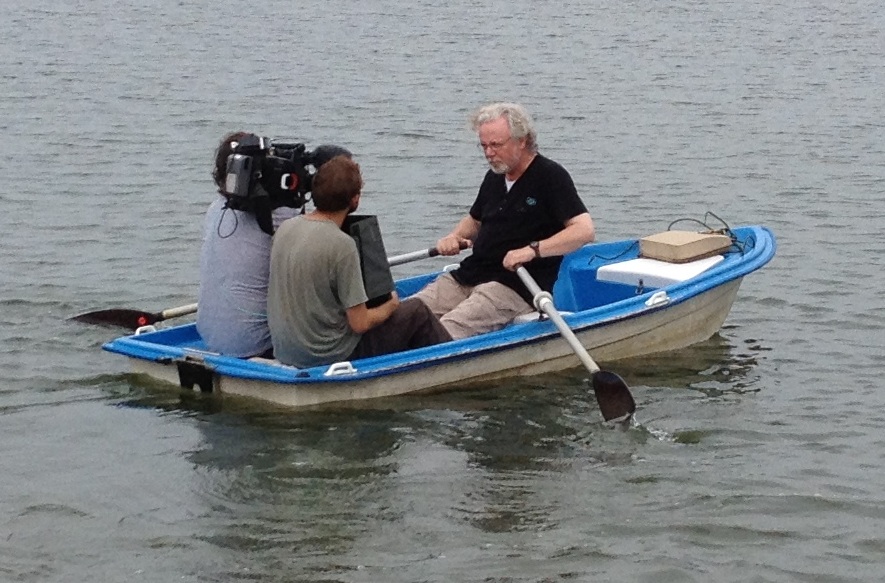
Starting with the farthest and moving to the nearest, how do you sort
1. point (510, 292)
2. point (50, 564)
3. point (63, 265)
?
point (63, 265) → point (510, 292) → point (50, 564)

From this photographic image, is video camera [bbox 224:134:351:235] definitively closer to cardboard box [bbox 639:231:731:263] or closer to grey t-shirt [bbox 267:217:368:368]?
grey t-shirt [bbox 267:217:368:368]

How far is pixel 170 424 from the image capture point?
8.54m

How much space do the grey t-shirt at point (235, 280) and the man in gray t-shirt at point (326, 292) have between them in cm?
19

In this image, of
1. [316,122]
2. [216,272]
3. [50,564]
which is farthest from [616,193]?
[50,564]

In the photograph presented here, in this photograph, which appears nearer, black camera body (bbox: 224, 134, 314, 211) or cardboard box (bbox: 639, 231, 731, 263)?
black camera body (bbox: 224, 134, 314, 211)

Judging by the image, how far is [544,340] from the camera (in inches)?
366

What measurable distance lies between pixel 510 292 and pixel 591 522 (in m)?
2.35

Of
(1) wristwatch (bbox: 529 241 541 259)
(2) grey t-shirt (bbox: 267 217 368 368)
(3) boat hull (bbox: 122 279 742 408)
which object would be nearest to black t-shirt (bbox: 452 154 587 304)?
(1) wristwatch (bbox: 529 241 541 259)

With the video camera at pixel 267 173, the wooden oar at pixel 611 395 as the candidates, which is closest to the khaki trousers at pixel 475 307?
the wooden oar at pixel 611 395

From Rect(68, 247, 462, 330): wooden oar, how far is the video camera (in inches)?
50.6

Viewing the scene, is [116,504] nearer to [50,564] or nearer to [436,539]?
[50,564]

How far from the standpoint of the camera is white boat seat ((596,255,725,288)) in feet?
32.9

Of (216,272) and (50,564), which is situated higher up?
(216,272)

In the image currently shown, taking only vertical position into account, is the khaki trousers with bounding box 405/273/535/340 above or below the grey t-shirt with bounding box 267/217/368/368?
below
